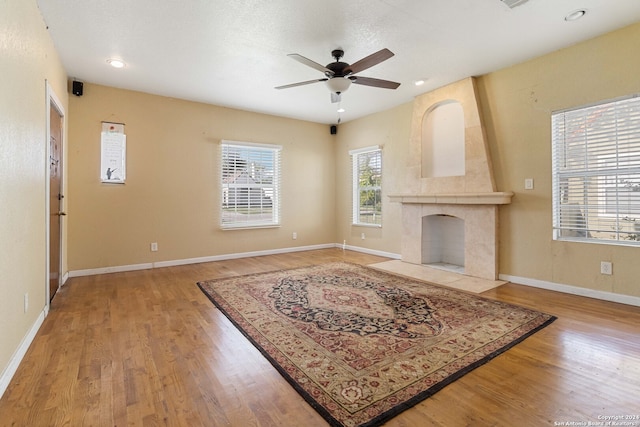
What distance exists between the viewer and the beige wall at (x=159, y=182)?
4.40 metres

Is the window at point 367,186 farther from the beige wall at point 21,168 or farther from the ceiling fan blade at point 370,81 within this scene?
the beige wall at point 21,168

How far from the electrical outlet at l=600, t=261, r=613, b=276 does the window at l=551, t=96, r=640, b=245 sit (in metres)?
0.24

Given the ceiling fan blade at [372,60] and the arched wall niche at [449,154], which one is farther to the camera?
the arched wall niche at [449,154]

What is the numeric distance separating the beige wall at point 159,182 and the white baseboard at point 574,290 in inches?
160

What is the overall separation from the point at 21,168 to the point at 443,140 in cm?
496

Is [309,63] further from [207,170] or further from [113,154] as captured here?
[113,154]

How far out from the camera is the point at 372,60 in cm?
292

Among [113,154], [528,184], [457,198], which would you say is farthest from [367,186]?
[113,154]

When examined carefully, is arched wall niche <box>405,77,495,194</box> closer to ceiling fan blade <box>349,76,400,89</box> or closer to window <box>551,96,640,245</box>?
window <box>551,96,640,245</box>

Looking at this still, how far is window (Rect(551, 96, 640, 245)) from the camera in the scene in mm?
3131

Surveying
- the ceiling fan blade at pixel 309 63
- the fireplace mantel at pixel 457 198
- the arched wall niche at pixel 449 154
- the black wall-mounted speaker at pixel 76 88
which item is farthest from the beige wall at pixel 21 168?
the arched wall niche at pixel 449 154

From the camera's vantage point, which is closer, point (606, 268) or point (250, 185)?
point (606, 268)

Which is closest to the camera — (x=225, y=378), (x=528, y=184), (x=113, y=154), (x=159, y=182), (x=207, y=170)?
(x=225, y=378)

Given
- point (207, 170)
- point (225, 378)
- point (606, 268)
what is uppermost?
point (207, 170)
